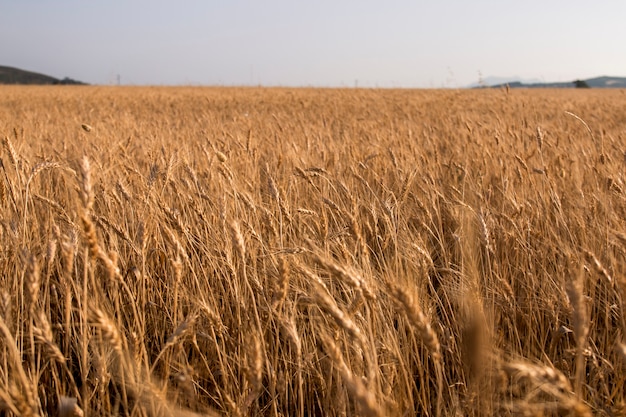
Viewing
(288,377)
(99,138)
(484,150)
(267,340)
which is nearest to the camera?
(288,377)

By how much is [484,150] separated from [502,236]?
1.20m

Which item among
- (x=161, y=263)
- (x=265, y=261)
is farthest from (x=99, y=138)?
(x=265, y=261)

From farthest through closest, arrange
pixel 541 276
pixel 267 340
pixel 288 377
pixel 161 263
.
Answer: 1. pixel 161 263
2. pixel 541 276
3. pixel 267 340
4. pixel 288 377

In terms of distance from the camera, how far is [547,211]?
7.11 feet

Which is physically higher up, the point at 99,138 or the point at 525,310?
the point at 99,138

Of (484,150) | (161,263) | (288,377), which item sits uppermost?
(484,150)

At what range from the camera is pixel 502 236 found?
216 centimetres

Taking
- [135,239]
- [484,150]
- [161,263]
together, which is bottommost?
[161,263]

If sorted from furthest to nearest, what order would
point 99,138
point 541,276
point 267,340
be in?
point 99,138 → point 541,276 → point 267,340

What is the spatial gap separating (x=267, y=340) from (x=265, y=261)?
0.90ft

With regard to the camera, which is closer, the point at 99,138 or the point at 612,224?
the point at 612,224

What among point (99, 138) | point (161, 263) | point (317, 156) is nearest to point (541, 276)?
point (161, 263)

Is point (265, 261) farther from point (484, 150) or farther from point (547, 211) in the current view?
point (484, 150)

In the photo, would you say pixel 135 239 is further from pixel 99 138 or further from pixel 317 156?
pixel 99 138
